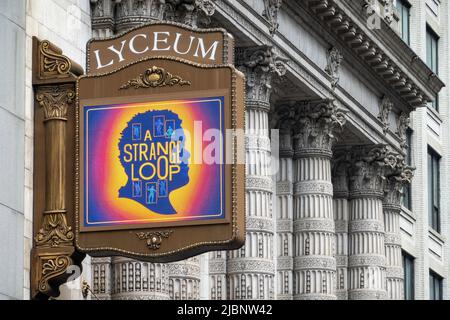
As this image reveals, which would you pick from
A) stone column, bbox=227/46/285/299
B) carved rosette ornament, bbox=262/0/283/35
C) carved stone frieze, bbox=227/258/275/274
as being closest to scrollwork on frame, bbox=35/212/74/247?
stone column, bbox=227/46/285/299

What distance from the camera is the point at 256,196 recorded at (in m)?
46.7

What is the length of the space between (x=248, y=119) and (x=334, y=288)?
8.27 meters

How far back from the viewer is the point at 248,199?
46.4 m

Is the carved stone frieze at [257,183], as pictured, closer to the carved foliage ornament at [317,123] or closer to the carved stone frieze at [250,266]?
the carved stone frieze at [250,266]

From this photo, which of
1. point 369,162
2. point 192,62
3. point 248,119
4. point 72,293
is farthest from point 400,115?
point 192,62

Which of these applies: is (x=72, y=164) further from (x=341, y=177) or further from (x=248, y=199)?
(x=341, y=177)

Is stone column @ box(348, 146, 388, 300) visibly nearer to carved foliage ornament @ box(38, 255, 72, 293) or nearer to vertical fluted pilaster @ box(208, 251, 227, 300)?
vertical fluted pilaster @ box(208, 251, 227, 300)

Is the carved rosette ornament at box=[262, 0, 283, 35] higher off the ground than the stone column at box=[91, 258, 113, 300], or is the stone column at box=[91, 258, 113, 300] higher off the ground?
the carved rosette ornament at box=[262, 0, 283, 35]

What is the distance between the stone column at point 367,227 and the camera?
57.8 m

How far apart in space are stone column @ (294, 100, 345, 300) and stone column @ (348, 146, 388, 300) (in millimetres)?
4553

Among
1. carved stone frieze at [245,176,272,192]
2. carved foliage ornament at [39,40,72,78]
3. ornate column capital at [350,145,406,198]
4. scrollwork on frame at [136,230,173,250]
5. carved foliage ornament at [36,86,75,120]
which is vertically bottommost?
scrollwork on frame at [136,230,173,250]

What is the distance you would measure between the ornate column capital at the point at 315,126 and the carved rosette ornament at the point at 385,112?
19.2 feet

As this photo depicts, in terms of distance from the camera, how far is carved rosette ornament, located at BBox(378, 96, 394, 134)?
59.9 m

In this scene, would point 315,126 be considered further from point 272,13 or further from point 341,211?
point 272,13
